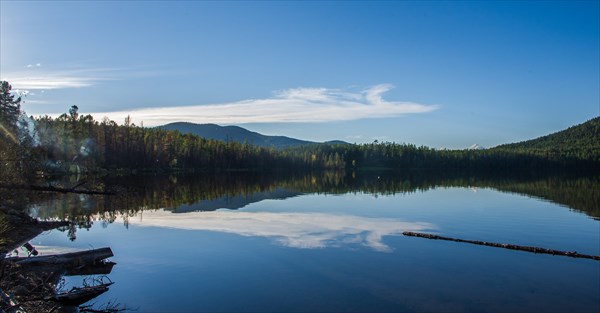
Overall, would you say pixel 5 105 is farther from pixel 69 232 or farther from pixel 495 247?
pixel 495 247

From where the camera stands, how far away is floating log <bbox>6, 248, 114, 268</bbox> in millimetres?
19547

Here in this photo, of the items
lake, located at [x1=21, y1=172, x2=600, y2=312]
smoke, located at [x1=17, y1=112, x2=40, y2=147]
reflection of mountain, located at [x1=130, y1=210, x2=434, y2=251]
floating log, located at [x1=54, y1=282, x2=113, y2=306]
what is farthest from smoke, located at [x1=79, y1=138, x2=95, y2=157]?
floating log, located at [x1=54, y1=282, x2=113, y2=306]

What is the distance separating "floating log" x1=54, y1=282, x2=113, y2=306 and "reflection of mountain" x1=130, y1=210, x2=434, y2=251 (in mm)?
11824

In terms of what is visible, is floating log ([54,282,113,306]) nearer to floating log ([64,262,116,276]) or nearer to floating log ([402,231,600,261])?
floating log ([64,262,116,276])

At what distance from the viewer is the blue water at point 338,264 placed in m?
16.8

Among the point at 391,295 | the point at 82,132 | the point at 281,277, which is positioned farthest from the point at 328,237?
the point at 82,132

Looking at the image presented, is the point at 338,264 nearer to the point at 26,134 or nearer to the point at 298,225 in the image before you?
the point at 298,225

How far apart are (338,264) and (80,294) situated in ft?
38.2

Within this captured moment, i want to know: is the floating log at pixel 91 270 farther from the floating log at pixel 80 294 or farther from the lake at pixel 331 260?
the floating log at pixel 80 294

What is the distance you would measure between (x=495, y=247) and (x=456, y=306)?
12.7 metres

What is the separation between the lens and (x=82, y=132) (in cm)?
11950

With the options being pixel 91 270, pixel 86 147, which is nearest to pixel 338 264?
pixel 91 270

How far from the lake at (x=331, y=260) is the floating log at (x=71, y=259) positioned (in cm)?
113

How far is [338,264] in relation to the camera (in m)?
22.2
